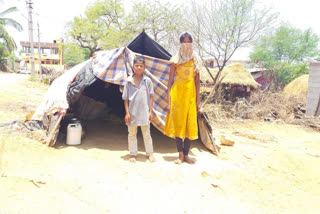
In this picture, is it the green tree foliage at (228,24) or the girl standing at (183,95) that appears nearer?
the girl standing at (183,95)

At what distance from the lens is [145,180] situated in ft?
9.73

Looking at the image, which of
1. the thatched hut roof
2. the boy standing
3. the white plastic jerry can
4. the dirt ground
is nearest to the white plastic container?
the white plastic jerry can

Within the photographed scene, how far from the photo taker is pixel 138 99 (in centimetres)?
339

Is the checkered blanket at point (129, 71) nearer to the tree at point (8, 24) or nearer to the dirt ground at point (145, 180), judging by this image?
the dirt ground at point (145, 180)

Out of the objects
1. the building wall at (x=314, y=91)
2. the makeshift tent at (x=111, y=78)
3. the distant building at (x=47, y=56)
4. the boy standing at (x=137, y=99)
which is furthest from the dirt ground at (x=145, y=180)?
the distant building at (x=47, y=56)

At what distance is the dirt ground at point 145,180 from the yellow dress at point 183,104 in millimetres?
513

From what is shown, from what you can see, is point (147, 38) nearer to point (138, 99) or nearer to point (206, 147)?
point (138, 99)

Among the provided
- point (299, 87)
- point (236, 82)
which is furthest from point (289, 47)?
point (236, 82)

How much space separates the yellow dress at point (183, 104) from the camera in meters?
3.46

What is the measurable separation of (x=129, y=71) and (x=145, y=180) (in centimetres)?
187

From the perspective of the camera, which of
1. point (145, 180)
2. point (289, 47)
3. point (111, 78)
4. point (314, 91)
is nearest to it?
point (145, 180)

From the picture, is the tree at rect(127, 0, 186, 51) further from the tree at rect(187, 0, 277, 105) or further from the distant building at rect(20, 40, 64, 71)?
the distant building at rect(20, 40, 64, 71)

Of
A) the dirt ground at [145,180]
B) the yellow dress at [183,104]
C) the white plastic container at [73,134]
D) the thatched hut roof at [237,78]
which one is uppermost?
the thatched hut roof at [237,78]

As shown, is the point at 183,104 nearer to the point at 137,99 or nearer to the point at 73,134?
the point at 137,99
